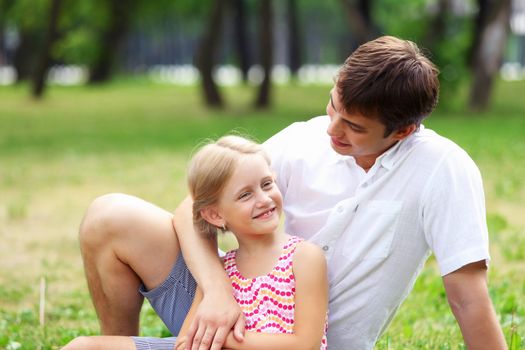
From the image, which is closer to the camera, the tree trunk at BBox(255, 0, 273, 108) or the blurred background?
the blurred background

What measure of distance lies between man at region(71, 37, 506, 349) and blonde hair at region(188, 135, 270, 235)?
171 mm

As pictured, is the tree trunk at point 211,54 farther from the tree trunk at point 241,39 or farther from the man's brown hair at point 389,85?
the man's brown hair at point 389,85

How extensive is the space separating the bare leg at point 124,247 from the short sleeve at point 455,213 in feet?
3.17

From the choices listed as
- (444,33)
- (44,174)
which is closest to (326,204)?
(44,174)

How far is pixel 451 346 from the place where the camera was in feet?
13.7

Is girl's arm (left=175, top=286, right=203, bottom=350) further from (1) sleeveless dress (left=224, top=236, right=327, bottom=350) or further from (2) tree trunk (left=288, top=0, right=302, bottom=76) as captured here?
(2) tree trunk (left=288, top=0, right=302, bottom=76)

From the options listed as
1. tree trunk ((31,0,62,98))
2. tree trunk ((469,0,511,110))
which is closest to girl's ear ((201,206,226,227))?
tree trunk ((469,0,511,110))

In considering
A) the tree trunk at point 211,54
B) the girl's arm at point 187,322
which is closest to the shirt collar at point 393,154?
the girl's arm at point 187,322

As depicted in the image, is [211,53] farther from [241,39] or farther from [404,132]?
[404,132]

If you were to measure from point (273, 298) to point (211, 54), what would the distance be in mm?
17073

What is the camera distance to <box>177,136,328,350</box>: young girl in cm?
298

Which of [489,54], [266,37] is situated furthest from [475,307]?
[266,37]

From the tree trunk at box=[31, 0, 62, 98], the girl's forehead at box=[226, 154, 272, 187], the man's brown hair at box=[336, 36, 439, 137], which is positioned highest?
the man's brown hair at box=[336, 36, 439, 137]

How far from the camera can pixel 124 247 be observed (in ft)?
10.9
